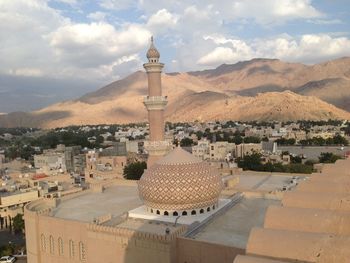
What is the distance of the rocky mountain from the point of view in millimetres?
93375

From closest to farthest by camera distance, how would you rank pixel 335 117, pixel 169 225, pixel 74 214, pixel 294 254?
pixel 294 254
pixel 169 225
pixel 74 214
pixel 335 117

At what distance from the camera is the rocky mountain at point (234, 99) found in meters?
93.4

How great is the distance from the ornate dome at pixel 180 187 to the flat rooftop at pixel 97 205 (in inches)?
75.9

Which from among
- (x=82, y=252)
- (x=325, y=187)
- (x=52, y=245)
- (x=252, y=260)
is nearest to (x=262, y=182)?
(x=82, y=252)

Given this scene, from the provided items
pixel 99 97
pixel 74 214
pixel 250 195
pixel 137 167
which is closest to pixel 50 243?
pixel 74 214

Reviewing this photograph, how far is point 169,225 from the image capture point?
1136 cm

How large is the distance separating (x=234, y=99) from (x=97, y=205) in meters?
97.9

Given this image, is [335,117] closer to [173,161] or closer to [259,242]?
[173,161]

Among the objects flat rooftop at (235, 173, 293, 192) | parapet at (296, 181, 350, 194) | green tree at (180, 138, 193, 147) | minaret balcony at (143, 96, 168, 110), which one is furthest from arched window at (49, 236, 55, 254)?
green tree at (180, 138, 193, 147)

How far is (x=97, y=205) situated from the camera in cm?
1496

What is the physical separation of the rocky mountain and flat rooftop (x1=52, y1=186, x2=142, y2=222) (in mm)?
75906

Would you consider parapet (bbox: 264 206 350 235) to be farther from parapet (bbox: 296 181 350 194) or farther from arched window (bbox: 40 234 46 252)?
arched window (bbox: 40 234 46 252)

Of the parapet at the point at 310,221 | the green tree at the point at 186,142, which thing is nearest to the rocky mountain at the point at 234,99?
the green tree at the point at 186,142

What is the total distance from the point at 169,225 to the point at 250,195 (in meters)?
4.52
